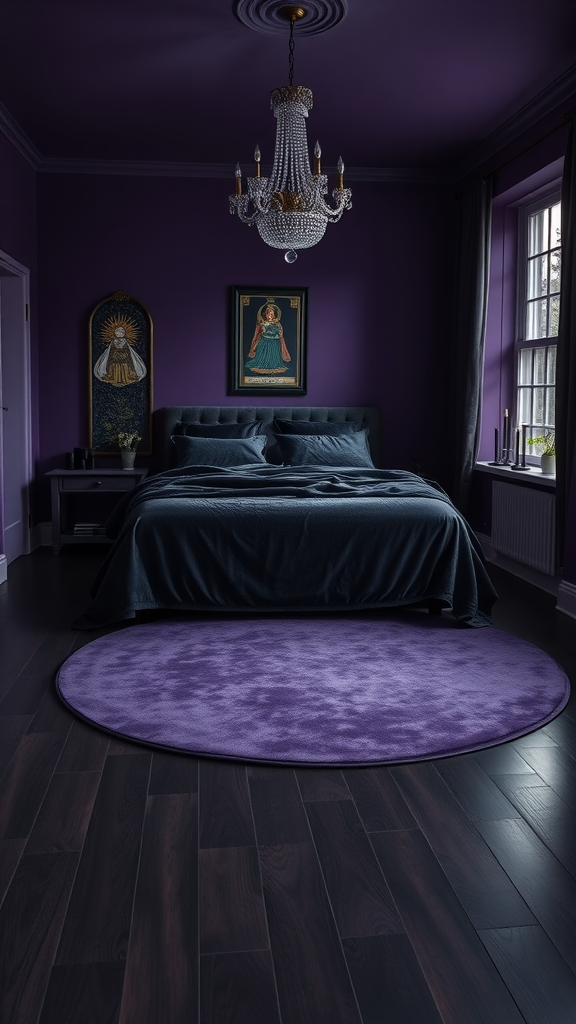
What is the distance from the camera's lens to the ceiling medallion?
396 cm

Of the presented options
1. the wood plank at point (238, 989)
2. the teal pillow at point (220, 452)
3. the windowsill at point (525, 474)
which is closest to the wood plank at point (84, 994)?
the wood plank at point (238, 989)

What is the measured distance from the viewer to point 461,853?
7.14 feet

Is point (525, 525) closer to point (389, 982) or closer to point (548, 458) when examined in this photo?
point (548, 458)

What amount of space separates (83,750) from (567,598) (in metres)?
3.00

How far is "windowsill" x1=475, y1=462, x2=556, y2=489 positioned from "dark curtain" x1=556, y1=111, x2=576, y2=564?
318 millimetres

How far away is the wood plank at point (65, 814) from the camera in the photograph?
2211 mm

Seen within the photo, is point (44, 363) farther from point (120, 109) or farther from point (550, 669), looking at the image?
point (550, 669)

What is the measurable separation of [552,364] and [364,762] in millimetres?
4019

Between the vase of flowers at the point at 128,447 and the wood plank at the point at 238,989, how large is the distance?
5289 mm

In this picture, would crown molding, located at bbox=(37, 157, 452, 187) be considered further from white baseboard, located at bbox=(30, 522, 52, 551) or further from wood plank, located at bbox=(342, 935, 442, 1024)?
wood plank, located at bbox=(342, 935, 442, 1024)

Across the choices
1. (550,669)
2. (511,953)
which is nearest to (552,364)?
(550,669)

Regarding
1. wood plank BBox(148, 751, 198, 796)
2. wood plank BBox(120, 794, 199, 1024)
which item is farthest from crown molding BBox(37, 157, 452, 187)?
wood plank BBox(120, 794, 199, 1024)

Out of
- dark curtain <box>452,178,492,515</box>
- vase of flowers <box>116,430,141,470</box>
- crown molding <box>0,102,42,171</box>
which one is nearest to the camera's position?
crown molding <box>0,102,42,171</box>

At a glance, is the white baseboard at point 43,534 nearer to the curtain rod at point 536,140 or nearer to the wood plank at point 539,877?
the curtain rod at point 536,140
